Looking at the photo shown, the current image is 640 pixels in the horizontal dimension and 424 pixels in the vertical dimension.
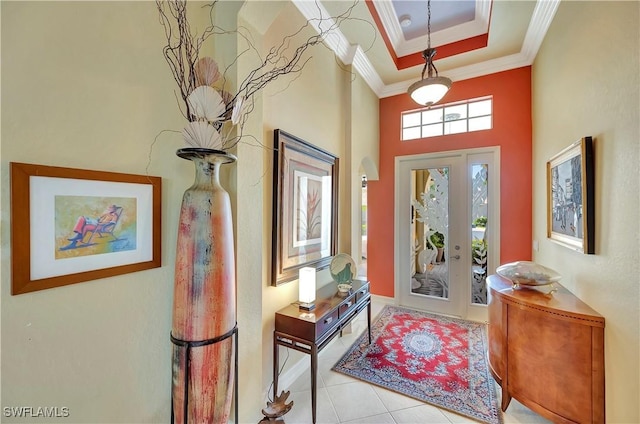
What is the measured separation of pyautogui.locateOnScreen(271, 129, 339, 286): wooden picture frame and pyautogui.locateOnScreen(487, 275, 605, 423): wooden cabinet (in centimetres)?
Answer: 157

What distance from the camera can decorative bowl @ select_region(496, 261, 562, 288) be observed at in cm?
185

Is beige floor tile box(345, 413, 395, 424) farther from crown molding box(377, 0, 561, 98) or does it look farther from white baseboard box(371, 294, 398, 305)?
crown molding box(377, 0, 561, 98)

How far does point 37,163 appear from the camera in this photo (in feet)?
3.17

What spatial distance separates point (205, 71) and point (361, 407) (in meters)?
2.49

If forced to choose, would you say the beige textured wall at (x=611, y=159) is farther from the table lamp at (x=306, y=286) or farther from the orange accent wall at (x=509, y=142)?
the table lamp at (x=306, y=286)

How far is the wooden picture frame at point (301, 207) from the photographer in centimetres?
201

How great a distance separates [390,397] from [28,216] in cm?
251

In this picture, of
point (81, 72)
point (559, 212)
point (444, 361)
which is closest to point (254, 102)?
point (81, 72)

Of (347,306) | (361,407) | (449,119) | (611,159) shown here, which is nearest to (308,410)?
(361,407)

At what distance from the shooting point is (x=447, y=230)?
361cm

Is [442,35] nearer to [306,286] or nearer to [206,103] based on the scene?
[206,103]

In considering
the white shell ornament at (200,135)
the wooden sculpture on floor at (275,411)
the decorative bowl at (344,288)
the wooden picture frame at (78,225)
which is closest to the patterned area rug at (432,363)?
the decorative bowl at (344,288)

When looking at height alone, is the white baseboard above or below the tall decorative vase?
below

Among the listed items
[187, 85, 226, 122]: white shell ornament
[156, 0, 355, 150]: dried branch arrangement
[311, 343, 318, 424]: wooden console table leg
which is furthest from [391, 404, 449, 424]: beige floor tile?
[187, 85, 226, 122]: white shell ornament
